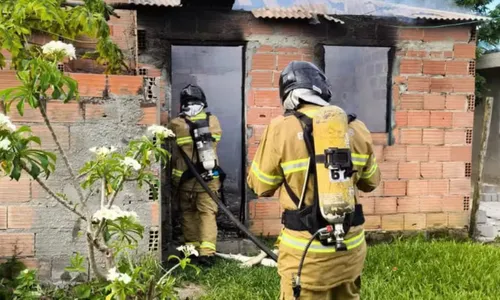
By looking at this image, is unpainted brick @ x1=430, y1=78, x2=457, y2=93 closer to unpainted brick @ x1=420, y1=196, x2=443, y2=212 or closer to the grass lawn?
unpainted brick @ x1=420, y1=196, x2=443, y2=212

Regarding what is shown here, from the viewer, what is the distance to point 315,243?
9.52ft

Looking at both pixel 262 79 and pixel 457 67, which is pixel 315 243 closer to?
pixel 262 79

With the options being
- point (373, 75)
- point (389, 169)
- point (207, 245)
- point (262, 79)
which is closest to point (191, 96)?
point (262, 79)

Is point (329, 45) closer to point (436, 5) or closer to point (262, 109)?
point (262, 109)

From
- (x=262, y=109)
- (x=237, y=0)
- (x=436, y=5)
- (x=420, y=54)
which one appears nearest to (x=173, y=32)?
(x=237, y=0)

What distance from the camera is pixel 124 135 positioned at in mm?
4191

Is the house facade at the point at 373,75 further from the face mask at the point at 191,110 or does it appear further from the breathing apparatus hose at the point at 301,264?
the breathing apparatus hose at the point at 301,264

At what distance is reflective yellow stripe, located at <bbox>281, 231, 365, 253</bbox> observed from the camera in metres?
2.90

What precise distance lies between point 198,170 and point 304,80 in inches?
104

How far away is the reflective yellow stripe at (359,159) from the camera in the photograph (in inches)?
119

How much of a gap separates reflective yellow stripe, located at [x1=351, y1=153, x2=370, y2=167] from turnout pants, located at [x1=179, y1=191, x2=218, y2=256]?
108 inches

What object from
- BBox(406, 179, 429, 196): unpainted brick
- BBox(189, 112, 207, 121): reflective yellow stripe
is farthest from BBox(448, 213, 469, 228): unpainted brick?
BBox(189, 112, 207, 121): reflective yellow stripe

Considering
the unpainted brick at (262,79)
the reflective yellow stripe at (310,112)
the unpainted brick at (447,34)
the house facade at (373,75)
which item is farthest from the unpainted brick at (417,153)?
the reflective yellow stripe at (310,112)

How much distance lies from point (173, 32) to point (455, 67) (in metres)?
3.40
